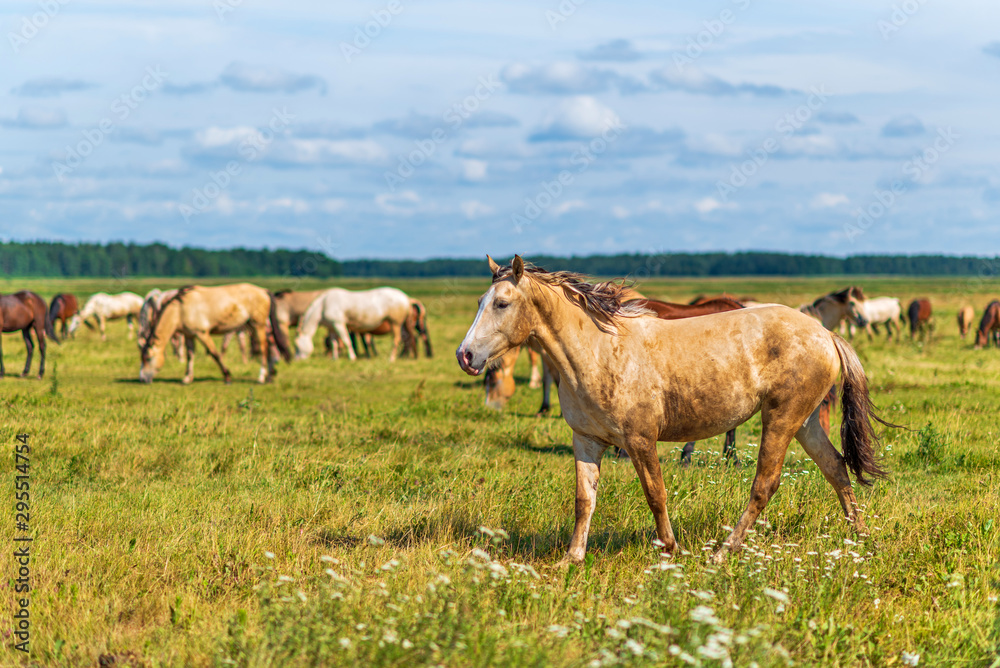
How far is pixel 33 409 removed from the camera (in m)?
11.0

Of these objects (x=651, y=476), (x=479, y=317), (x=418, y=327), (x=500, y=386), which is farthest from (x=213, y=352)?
(x=651, y=476)

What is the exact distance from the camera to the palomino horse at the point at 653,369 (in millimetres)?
5094

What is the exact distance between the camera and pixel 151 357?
16.6 metres

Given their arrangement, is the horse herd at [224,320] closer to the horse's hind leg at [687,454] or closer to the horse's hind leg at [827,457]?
the horse's hind leg at [687,454]

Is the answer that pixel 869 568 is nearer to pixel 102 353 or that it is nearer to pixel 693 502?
pixel 693 502

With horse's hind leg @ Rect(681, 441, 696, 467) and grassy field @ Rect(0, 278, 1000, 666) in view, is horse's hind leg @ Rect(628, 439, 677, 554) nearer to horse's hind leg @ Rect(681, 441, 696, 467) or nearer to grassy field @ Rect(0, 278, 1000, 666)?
grassy field @ Rect(0, 278, 1000, 666)

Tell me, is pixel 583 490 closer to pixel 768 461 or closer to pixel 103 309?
pixel 768 461

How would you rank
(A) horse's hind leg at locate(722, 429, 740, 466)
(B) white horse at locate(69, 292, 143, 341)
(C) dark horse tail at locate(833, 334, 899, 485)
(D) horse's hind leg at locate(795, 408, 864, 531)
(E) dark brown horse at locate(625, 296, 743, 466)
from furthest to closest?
(B) white horse at locate(69, 292, 143, 341) < (E) dark brown horse at locate(625, 296, 743, 466) < (A) horse's hind leg at locate(722, 429, 740, 466) < (D) horse's hind leg at locate(795, 408, 864, 531) < (C) dark horse tail at locate(833, 334, 899, 485)

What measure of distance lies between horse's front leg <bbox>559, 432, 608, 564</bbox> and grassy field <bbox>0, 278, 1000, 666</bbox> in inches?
6.8

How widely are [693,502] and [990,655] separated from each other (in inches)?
108

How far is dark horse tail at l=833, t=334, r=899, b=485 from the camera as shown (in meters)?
5.78

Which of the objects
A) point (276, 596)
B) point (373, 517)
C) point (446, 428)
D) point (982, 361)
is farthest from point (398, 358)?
point (276, 596)

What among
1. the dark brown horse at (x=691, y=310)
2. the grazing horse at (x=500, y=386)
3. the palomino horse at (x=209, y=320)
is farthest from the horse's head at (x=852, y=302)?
the palomino horse at (x=209, y=320)

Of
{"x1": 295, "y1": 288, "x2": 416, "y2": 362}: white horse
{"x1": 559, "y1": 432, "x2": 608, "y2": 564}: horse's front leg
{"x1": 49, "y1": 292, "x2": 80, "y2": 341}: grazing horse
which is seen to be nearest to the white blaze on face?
{"x1": 559, "y1": 432, "x2": 608, "y2": 564}: horse's front leg
